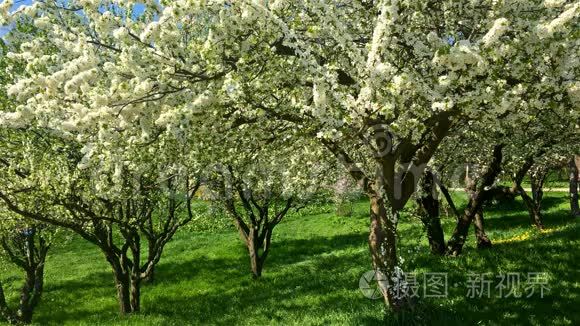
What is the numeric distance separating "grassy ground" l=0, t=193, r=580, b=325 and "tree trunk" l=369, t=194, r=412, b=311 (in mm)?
395

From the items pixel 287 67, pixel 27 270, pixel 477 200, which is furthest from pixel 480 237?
pixel 27 270

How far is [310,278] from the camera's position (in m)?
19.2

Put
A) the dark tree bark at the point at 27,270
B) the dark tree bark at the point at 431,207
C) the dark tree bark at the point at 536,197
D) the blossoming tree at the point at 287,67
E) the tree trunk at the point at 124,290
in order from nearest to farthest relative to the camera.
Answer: the blossoming tree at the point at 287,67 → the tree trunk at the point at 124,290 → the dark tree bark at the point at 431,207 → the dark tree bark at the point at 27,270 → the dark tree bark at the point at 536,197

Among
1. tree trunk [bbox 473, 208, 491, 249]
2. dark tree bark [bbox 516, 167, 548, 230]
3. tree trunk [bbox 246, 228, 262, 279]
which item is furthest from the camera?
dark tree bark [bbox 516, 167, 548, 230]

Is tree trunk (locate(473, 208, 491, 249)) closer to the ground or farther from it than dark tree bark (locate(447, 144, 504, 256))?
closer to the ground

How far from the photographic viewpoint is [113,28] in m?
7.99

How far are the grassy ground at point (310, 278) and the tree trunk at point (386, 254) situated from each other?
39cm

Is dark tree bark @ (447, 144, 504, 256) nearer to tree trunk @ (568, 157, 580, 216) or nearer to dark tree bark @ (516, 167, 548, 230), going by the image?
dark tree bark @ (516, 167, 548, 230)

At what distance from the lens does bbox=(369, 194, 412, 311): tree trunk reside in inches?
393

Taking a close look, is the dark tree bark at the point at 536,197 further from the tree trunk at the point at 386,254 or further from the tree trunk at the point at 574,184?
the tree trunk at the point at 386,254

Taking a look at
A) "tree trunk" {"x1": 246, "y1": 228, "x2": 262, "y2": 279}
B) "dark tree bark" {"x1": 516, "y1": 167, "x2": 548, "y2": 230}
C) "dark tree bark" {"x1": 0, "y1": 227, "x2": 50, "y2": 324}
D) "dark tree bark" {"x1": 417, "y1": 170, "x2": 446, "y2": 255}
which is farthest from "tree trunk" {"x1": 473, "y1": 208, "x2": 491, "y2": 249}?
"dark tree bark" {"x1": 0, "y1": 227, "x2": 50, "y2": 324}

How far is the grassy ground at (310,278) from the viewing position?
1091 centimetres

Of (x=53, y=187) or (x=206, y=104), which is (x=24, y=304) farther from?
(x=206, y=104)

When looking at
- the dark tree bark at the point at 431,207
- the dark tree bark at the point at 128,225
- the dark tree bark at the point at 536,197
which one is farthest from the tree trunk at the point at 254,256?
the dark tree bark at the point at 536,197
